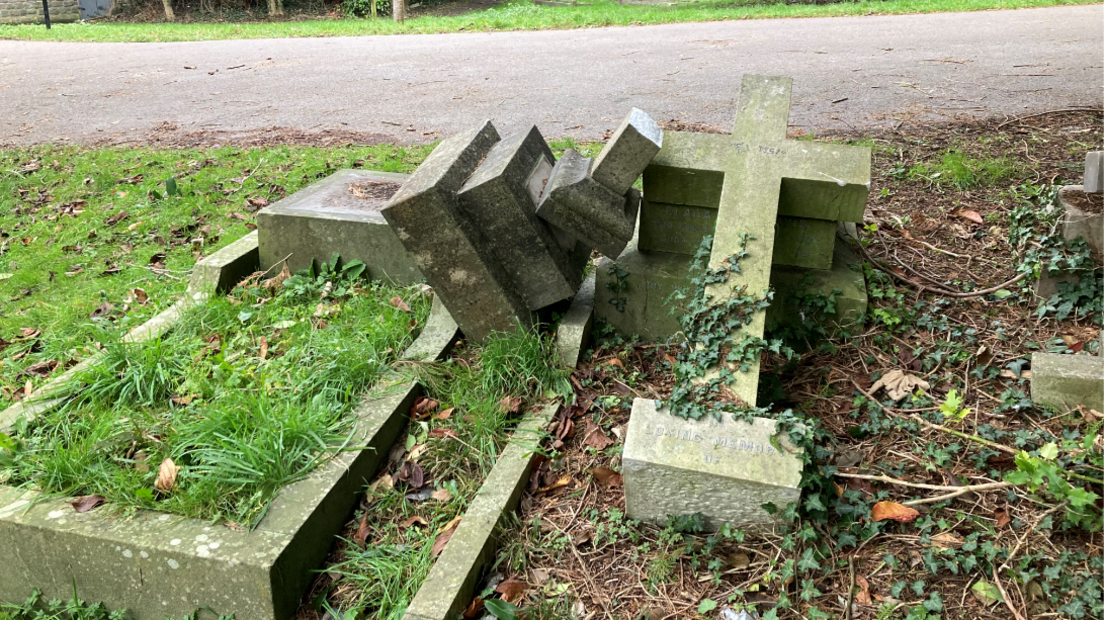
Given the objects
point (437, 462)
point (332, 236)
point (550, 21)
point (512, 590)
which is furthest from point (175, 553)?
point (550, 21)

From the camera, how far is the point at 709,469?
2.31 meters

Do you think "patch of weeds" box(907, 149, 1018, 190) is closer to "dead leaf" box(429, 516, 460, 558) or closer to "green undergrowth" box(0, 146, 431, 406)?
"green undergrowth" box(0, 146, 431, 406)

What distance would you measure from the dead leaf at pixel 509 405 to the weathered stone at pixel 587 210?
76 centimetres

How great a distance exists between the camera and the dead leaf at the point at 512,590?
242 cm

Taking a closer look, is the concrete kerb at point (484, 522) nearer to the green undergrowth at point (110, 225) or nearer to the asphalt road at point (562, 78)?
the green undergrowth at point (110, 225)

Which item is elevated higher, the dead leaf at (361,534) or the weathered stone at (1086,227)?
the weathered stone at (1086,227)

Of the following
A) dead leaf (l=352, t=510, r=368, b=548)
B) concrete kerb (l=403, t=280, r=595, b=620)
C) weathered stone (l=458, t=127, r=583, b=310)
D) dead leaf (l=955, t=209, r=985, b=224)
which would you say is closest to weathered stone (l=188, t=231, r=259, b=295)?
weathered stone (l=458, t=127, r=583, b=310)

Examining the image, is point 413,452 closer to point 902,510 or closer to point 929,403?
point 902,510

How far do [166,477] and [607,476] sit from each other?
1625 mm

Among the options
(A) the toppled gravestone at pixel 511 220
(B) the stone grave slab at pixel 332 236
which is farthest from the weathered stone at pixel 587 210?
(B) the stone grave slab at pixel 332 236

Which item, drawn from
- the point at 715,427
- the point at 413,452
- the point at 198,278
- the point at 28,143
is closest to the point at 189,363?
the point at 198,278

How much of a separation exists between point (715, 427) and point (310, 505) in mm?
1421

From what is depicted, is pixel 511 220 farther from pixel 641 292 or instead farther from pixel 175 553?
pixel 175 553

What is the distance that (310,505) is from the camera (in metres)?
2.63
